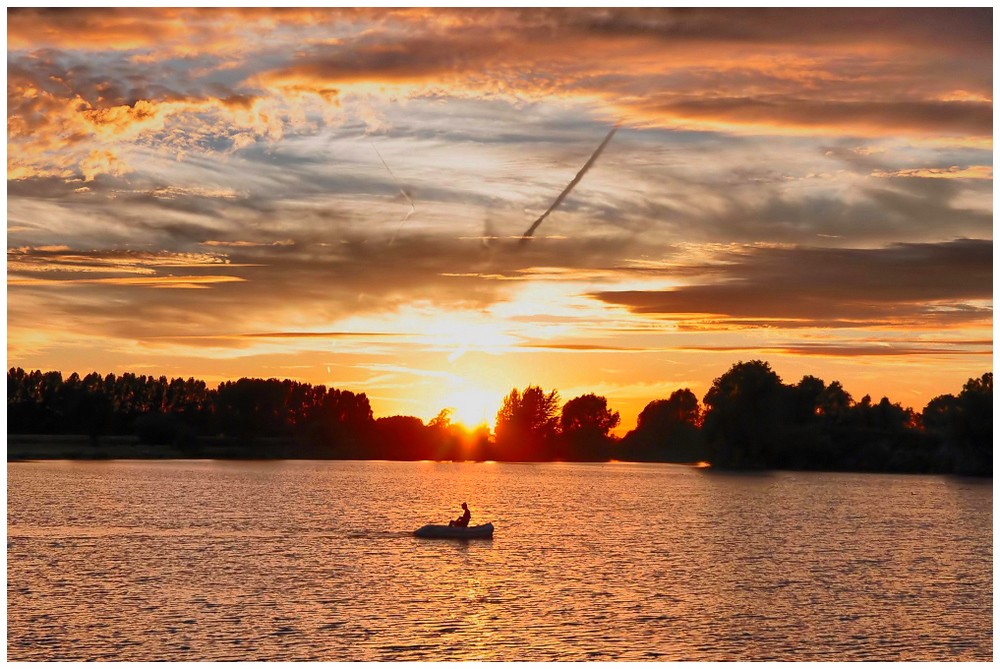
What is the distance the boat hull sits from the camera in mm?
104625

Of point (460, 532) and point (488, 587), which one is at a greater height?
point (460, 532)

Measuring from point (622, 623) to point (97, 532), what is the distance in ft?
205

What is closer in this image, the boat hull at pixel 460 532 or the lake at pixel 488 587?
the lake at pixel 488 587

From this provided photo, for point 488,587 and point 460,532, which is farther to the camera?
point 460,532

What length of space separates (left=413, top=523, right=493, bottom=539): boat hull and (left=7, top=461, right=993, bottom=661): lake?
1530mm

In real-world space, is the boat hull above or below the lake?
above

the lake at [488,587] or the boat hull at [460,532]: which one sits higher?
the boat hull at [460,532]

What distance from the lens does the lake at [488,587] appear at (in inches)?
2165

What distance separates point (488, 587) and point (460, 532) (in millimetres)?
31383

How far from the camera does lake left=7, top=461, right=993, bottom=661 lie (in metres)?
55.0

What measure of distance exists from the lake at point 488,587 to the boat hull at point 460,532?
1530 mm

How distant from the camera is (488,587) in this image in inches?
2891

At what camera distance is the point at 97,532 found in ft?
343

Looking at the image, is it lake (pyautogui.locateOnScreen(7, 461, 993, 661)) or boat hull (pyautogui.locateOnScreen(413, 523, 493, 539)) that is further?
boat hull (pyautogui.locateOnScreen(413, 523, 493, 539))
